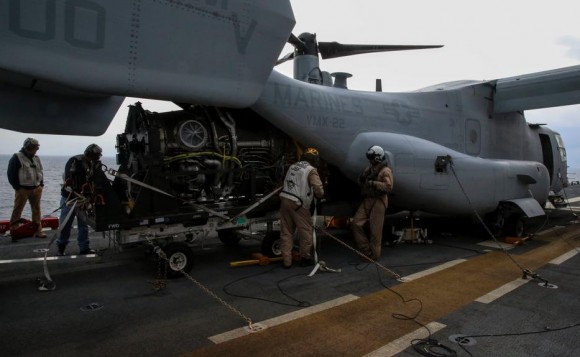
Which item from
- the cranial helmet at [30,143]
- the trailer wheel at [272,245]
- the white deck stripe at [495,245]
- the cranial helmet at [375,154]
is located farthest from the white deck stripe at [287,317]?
the cranial helmet at [30,143]

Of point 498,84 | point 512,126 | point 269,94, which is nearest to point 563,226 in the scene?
point 512,126

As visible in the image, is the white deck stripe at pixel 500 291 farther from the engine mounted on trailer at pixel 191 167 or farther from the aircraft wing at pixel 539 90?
the aircraft wing at pixel 539 90

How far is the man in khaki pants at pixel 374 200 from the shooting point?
6273mm

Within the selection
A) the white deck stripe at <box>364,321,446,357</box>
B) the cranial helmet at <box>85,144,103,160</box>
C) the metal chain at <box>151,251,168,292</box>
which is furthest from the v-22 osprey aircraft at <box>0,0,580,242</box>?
the white deck stripe at <box>364,321,446,357</box>

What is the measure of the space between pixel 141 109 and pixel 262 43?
6.86 feet

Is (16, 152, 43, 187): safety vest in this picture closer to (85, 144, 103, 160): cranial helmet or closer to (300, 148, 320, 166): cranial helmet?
(85, 144, 103, 160): cranial helmet

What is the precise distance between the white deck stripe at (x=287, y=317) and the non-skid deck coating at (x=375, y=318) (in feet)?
0.23

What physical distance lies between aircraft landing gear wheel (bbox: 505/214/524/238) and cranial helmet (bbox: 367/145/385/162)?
369 cm

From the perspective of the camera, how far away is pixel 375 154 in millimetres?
6402

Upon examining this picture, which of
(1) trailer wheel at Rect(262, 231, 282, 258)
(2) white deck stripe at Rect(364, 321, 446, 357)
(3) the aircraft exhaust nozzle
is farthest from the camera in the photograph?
(3) the aircraft exhaust nozzle

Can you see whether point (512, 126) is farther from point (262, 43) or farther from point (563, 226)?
point (262, 43)

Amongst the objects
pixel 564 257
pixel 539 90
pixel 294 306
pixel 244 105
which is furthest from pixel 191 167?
pixel 539 90

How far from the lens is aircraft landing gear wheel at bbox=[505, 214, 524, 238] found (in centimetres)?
800

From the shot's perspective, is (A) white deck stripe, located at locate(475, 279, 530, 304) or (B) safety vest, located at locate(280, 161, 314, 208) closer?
(A) white deck stripe, located at locate(475, 279, 530, 304)
